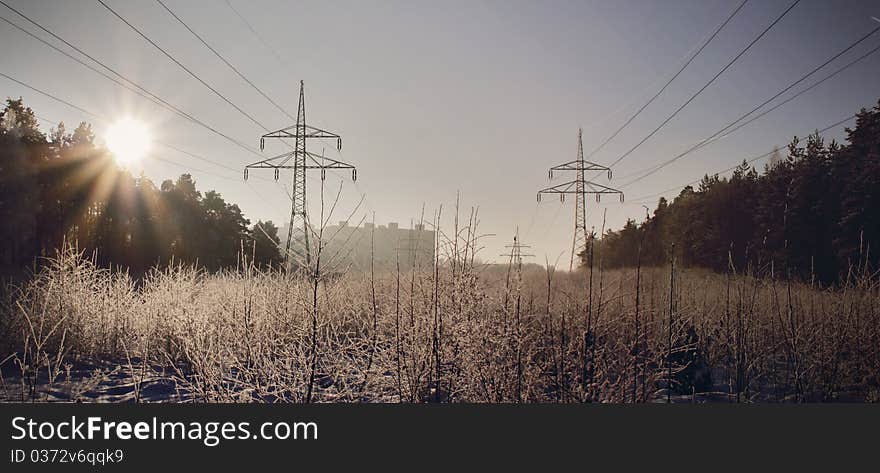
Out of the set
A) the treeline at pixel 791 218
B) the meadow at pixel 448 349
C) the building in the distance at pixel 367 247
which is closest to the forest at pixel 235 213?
the treeline at pixel 791 218

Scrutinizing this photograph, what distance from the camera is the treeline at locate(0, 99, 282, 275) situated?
42.9ft

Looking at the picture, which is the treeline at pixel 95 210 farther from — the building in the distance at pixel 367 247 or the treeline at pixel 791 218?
the treeline at pixel 791 218

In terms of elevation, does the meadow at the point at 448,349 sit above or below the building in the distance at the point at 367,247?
below

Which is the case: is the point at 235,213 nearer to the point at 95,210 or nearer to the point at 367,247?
the point at 95,210

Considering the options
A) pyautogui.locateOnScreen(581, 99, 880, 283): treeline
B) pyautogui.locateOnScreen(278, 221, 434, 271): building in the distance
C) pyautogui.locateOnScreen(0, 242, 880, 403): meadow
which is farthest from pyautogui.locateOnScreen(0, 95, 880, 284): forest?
pyautogui.locateOnScreen(278, 221, 434, 271): building in the distance

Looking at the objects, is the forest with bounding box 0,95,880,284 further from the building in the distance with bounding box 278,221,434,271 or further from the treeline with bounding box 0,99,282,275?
the building in the distance with bounding box 278,221,434,271

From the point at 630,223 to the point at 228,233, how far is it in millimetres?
18363

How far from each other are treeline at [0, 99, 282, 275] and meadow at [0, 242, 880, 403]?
22.1 ft

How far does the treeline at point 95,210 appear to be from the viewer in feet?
42.9

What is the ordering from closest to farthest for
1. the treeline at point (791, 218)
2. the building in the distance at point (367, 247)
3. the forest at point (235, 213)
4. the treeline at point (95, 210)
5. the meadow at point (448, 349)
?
the building in the distance at point (367, 247) → the meadow at point (448, 349) → the treeline at point (791, 218) → the forest at point (235, 213) → the treeline at point (95, 210)

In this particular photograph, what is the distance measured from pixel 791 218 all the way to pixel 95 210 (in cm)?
2134

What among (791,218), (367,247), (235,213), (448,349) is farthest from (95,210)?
(791,218)

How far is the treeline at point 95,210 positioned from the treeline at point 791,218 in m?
12.9

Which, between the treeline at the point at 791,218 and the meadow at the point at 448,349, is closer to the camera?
the meadow at the point at 448,349
